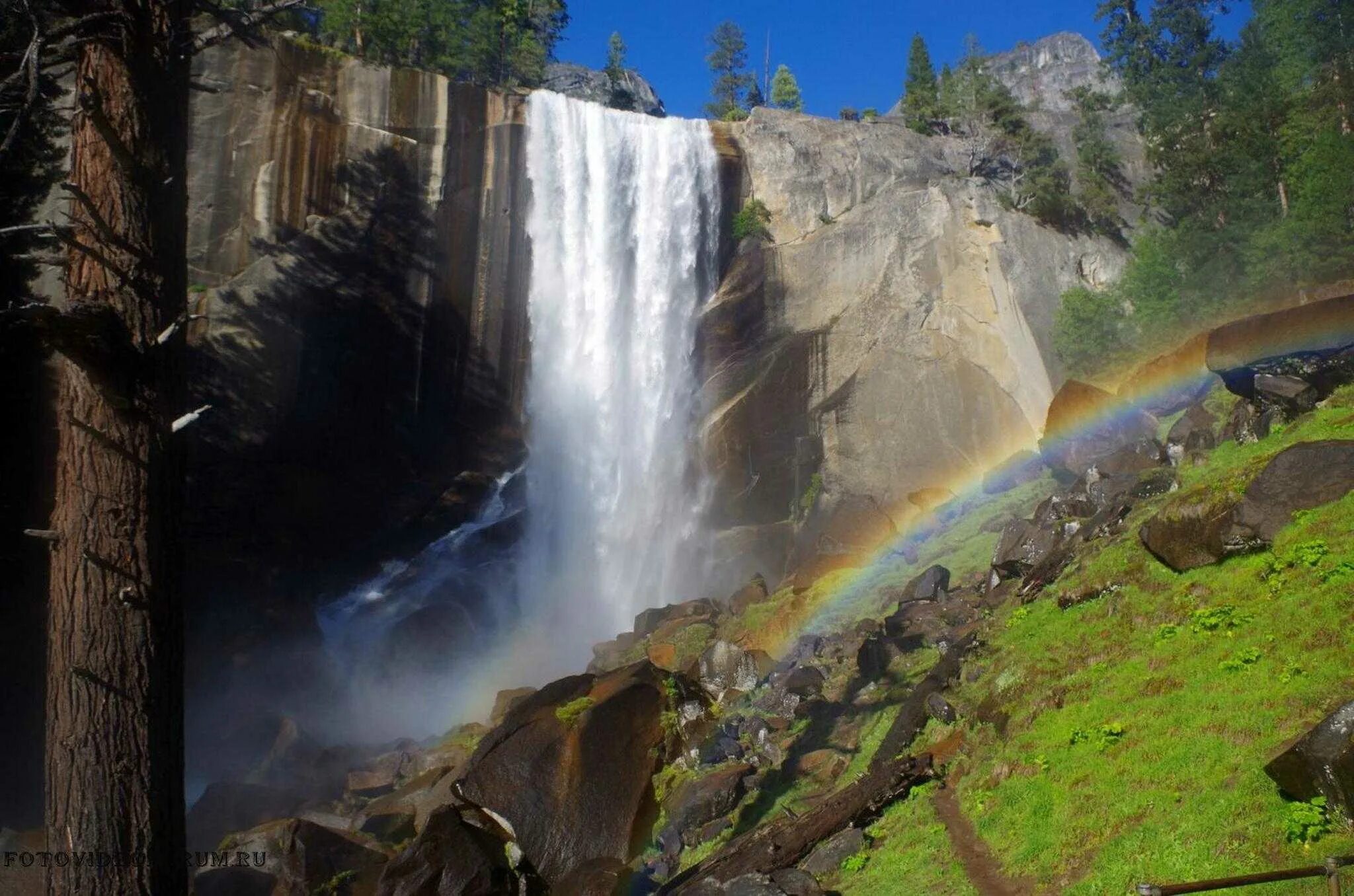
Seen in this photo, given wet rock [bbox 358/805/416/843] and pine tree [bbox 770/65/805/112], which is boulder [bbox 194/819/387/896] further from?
pine tree [bbox 770/65/805/112]

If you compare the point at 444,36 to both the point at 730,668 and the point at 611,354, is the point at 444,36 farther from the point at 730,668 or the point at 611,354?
the point at 730,668

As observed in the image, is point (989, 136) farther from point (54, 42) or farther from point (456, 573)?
point (54, 42)

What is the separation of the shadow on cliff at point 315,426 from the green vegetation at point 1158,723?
1955cm

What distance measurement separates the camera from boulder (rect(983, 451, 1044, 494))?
79.0 ft

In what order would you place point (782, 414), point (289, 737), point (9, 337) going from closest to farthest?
point (9, 337), point (289, 737), point (782, 414)

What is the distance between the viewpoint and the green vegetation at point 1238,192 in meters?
23.4

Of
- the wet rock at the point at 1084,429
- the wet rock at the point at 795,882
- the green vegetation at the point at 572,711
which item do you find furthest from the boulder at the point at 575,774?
the wet rock at the point at 1084,429

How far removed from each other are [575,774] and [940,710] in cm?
462

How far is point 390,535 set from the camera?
27.1 metres

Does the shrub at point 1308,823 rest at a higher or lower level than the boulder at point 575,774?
higher

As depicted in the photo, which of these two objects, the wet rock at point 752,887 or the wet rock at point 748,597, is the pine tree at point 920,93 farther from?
the wet rock at point 752,887

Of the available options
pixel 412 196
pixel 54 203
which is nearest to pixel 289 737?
pixel 54 203

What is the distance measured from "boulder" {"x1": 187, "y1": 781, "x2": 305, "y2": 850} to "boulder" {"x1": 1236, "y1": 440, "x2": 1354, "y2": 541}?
48.2ft

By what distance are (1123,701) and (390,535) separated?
2334 cm
